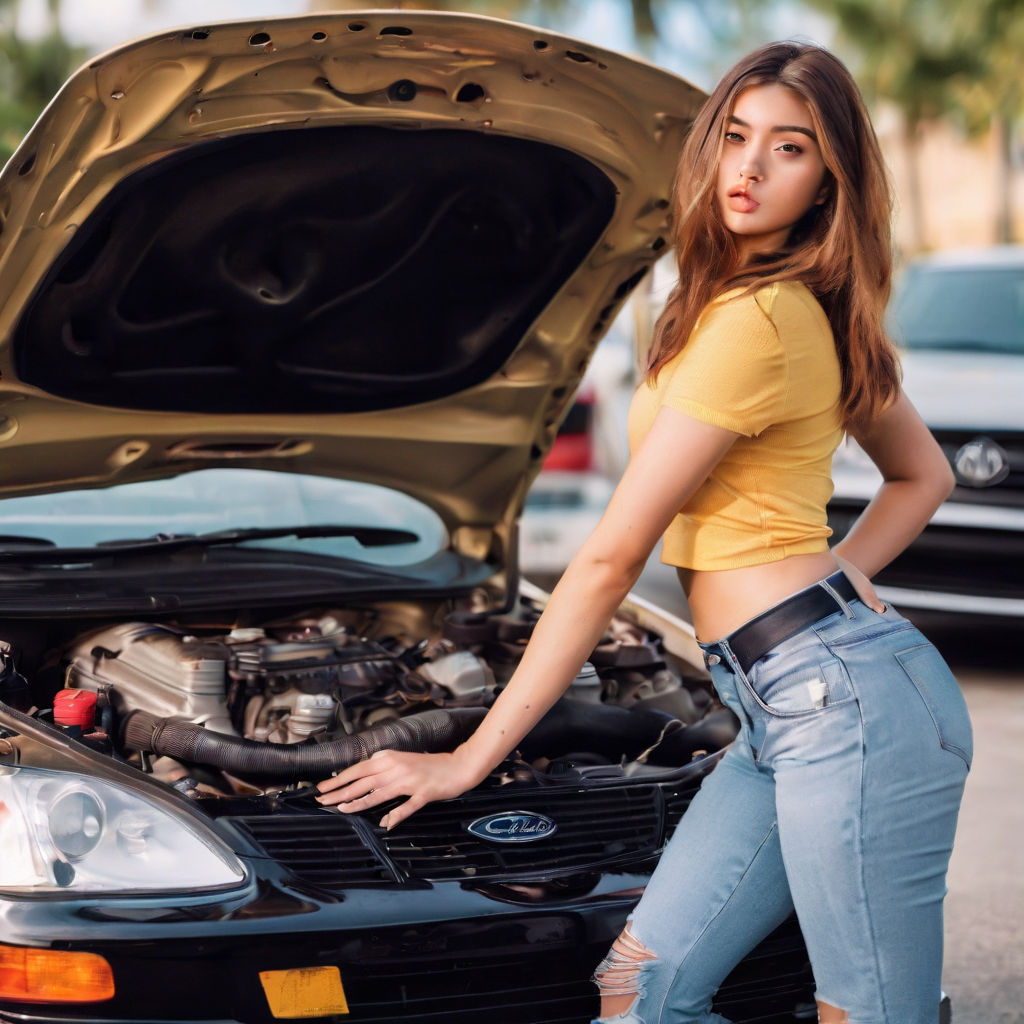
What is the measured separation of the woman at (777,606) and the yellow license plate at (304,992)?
1.01ft

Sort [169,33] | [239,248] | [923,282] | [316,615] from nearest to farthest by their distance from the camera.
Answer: [169,33] < [239,248] < [316,615] < [923,282]

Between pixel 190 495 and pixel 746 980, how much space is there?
69.0 inches

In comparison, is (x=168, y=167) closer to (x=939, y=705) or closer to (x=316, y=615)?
(x=316, y=615)

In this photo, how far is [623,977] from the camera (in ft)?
6.32

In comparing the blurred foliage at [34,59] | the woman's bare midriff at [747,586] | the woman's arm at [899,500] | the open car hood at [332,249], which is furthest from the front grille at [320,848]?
the blurred foliage at [34,59]

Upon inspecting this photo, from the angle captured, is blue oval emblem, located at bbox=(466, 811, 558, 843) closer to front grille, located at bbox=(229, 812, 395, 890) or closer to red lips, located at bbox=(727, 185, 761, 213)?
front grille, located at bbox=(229, 812, 395, 890)

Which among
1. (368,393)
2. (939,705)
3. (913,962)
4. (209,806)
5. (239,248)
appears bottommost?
(913,962)

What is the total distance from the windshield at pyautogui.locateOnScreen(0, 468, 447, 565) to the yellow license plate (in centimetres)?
135

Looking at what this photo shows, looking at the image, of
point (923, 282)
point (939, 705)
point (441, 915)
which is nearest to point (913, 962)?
point (939, 705)

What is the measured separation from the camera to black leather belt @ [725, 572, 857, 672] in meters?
1.78

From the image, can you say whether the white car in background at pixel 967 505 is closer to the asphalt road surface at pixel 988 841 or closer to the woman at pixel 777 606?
the asphalt road surface at pixel 988 841

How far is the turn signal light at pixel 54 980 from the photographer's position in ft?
5.85

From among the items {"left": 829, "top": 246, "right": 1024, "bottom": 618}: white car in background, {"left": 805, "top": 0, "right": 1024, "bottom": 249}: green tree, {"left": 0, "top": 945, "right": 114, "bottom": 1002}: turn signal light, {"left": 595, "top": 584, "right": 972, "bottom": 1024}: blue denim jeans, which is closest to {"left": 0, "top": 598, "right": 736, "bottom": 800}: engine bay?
{"left": 0, "top": 945, "right": 114, "bottom": 1002}: turn signal light

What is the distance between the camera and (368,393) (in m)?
3.21
